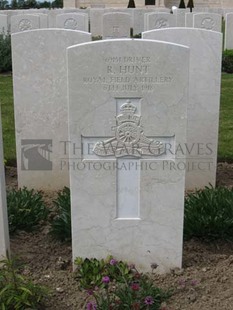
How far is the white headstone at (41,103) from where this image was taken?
16.2 ft

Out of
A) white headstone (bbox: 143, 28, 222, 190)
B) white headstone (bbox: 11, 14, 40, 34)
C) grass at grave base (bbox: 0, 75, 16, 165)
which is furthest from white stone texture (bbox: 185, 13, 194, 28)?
white headstone (bbox: 143, 28, 222, 190)

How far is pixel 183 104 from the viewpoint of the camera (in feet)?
10.7

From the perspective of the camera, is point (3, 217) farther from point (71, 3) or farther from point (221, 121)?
point (71, 3)

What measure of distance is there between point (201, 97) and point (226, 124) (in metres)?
2.89

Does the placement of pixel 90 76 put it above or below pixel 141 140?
above

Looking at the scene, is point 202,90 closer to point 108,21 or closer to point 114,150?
point 114,150

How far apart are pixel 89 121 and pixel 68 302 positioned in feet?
3.66

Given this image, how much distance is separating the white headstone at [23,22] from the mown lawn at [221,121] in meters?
3.90

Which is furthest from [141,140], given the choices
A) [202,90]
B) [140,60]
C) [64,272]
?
[202,90]

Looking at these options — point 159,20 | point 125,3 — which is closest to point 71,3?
point 125,3

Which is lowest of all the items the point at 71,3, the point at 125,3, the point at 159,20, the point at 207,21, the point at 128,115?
the point at 128,115

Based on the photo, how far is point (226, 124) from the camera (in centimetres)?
791

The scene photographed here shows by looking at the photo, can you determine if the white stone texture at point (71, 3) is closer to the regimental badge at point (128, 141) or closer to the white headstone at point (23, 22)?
the white headstone at point (23, 22)

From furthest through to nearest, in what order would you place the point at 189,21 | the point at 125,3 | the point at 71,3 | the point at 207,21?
1. the point at 125,3
2. the point at 71,3
3. the point at 189,21
4. the point at 207,21
